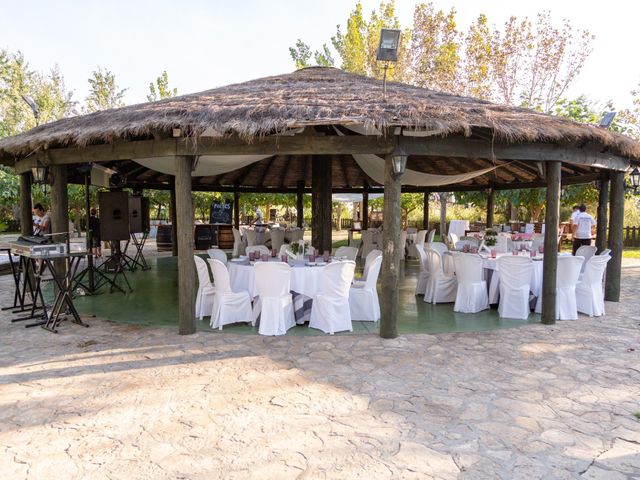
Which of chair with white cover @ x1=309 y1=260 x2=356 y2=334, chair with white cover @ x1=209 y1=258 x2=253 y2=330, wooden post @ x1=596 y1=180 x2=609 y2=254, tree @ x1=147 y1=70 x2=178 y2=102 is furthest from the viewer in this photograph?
tree @ x1=147 y1=70 x2=178 y2=102

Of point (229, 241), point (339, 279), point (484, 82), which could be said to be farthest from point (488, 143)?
point (484, 82)

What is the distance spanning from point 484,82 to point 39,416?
18.9 meters

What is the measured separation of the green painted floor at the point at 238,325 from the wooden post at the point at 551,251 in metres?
0.29

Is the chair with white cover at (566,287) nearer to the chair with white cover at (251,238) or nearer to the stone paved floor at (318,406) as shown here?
the stone paved floor at (318,406)

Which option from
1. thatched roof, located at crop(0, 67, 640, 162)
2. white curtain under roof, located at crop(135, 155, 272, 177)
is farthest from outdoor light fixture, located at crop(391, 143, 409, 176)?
white curtain under roof, located at crop(135, 155, 272, 177)

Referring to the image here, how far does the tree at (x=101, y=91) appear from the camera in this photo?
29625mm

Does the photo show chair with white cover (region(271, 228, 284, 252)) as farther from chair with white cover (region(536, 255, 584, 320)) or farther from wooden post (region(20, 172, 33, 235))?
chair with white cover (region(536, 255, 584, 320))

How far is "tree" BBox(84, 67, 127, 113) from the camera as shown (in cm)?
2962

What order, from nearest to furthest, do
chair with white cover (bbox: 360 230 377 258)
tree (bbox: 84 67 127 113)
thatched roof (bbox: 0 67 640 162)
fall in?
thatched roof (bbox: 0 67 640 162) → chair with white cover (bbox: 360 230 377 258) → tree (bbox: 84 67 127 113)

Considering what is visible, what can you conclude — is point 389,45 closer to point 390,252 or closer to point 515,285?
point 390,252

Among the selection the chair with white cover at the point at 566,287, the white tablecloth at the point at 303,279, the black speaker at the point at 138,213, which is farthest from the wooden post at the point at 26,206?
the chair with white cover at the point at 566,287

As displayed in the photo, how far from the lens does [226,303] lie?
211 inches

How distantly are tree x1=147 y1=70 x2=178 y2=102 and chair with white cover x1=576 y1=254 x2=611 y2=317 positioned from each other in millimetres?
24196

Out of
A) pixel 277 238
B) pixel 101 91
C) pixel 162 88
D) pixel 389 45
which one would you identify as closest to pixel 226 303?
pixel 389 45
